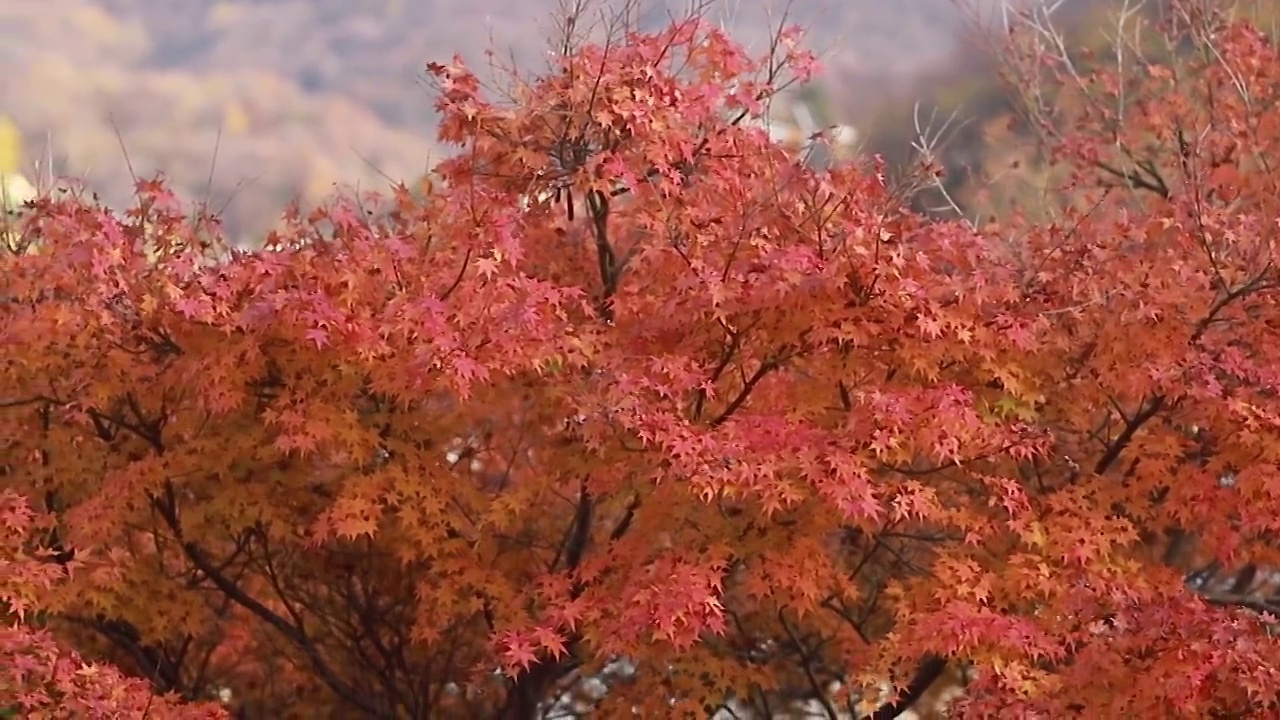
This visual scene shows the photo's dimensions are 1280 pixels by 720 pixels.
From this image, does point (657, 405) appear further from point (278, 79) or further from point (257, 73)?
point (257, 73)

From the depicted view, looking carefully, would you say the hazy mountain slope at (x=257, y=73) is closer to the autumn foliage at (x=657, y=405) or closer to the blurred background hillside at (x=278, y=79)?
the blurred background hillside at (x=278, y=79)

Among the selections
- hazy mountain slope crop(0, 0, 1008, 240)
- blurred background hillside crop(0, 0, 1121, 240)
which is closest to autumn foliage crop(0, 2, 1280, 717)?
blurred background hillside crop(0, 0, 1121, 240)

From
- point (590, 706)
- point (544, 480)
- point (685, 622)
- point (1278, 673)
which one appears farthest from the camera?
point (590, 706)

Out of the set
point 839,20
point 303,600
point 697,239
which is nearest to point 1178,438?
point 697,239

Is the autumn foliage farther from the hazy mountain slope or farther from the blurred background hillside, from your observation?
the hazy mountain slope

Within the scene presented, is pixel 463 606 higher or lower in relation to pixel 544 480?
lower

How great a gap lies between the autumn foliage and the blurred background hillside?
2392cm

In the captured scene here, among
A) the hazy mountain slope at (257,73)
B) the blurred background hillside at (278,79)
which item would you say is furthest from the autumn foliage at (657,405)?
the hazy mountain slope at (257,73)

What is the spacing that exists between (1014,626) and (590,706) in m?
3.51

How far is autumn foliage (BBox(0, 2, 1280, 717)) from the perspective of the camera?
5.14 metres

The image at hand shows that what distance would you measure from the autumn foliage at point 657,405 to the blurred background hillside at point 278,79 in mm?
23918

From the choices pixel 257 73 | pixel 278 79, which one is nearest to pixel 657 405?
pixel 278 79

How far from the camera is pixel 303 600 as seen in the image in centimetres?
717

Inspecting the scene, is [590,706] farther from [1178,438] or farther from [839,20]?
[839,20]
